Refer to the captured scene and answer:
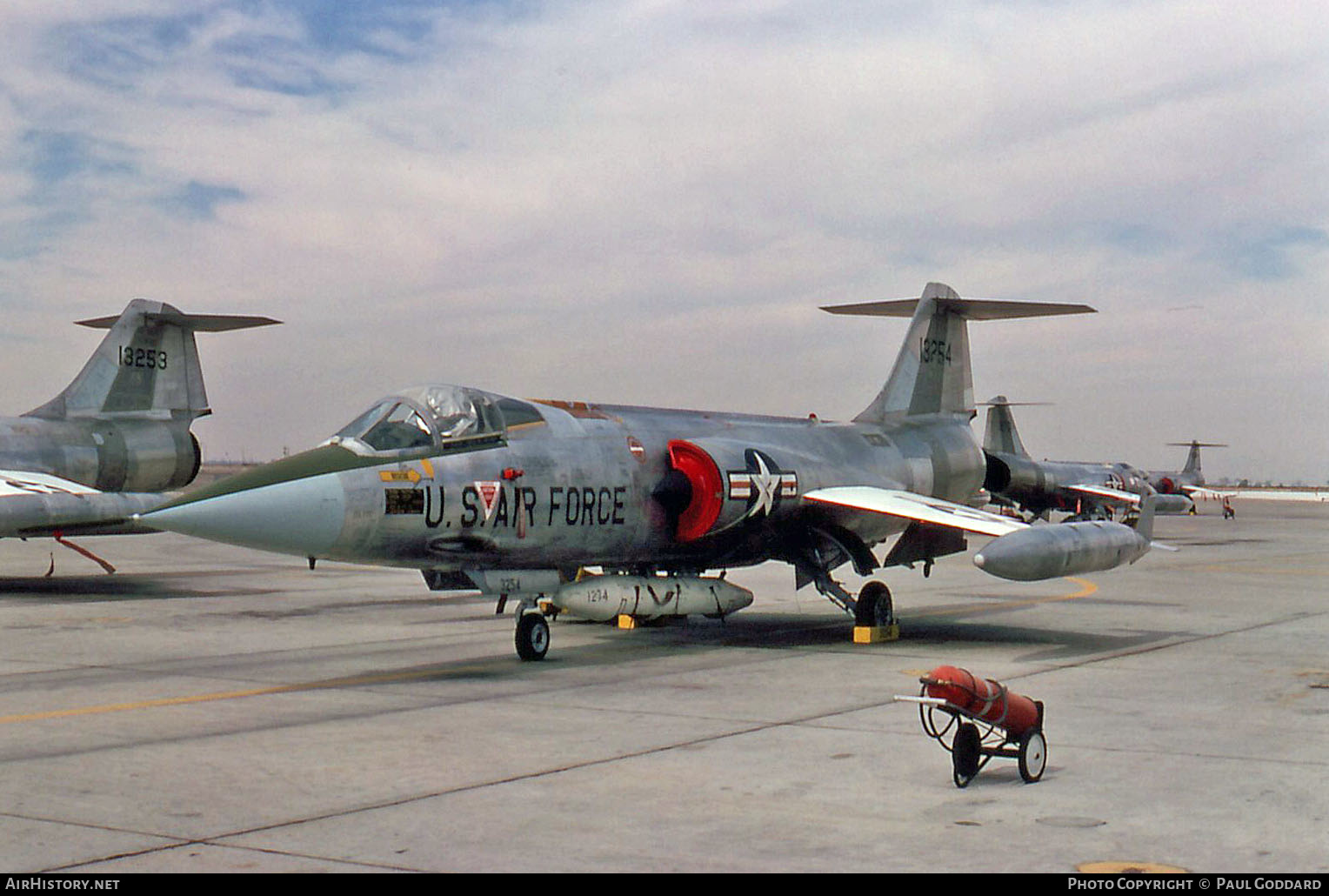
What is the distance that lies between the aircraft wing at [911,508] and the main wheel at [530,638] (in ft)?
13.0

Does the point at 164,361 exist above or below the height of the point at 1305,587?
above

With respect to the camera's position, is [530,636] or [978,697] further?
[530,636]

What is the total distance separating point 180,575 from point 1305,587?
20634mm

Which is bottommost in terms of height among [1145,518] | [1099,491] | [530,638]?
[530,638]

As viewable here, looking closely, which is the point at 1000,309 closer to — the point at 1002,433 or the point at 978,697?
the point at 978,697

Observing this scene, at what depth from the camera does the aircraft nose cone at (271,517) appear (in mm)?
11289

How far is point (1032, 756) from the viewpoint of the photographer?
7879 mm

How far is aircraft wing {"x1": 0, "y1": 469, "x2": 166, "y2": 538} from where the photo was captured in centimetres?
2048

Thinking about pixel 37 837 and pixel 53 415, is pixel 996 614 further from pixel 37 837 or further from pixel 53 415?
pixel 53 415

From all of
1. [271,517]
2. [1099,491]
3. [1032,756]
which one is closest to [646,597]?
[271,517]

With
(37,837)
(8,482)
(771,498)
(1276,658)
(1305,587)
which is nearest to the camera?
(37,837)

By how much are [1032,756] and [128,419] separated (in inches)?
862
